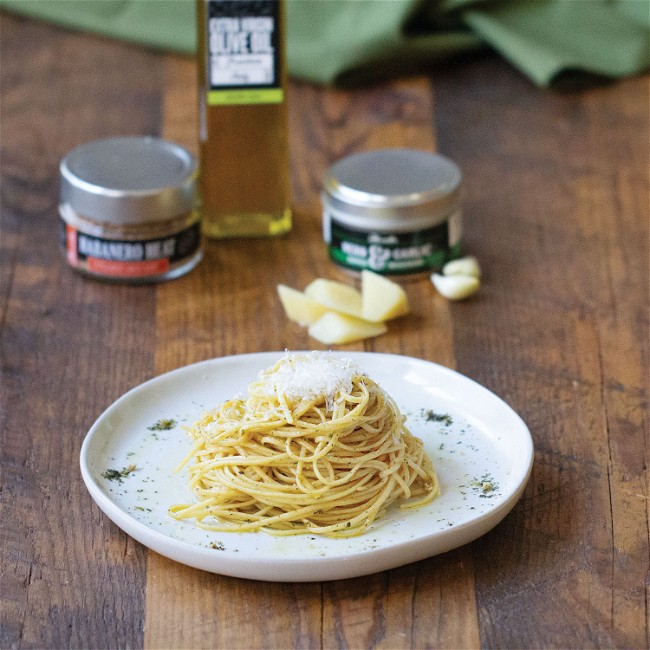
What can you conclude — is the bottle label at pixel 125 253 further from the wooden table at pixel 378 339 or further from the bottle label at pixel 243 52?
the bottle label at pixel 243 52

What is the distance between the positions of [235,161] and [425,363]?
0.58m

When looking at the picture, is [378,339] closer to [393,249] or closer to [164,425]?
[393,249]

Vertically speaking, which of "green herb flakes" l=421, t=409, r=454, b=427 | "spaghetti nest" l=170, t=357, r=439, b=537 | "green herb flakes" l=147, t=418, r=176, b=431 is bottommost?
"green herb flakes" l=147, t=418, r=176, b=431

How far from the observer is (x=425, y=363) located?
55.6 inches

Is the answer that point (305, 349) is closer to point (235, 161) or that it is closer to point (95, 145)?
point (235, 161)

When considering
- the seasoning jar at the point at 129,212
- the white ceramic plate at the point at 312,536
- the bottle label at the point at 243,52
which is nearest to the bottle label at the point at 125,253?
the seasoning jar at the point at 129,212

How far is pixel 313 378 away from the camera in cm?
119

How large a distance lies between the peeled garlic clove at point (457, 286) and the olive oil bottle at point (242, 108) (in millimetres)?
310

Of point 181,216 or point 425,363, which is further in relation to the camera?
point 181,216

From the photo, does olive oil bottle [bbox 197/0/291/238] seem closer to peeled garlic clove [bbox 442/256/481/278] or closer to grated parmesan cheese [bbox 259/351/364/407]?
peeled garlic clove [bbox 442/256/481/278]

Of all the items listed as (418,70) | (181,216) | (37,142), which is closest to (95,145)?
(181,216)

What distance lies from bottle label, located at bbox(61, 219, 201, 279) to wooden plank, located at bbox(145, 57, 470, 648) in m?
0.05

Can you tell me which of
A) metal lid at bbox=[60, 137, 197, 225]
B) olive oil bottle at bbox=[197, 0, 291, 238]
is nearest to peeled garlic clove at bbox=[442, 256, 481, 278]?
olive oil bottle at bbox=[197, 0, 291, 238]

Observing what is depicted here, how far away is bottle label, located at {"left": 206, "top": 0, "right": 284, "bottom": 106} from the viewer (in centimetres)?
175
